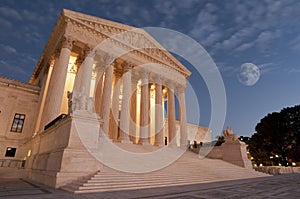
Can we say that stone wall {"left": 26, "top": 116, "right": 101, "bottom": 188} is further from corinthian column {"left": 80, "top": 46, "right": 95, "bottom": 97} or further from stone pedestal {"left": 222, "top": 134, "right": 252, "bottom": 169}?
stone pedestal {"left": 222, "top": 134, "right": 252, "bottom": 169}

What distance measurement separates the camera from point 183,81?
3456 centimetres

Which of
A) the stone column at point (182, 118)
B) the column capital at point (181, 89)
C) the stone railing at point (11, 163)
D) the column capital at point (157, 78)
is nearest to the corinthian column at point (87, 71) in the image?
the stone railing at point (11, 163)

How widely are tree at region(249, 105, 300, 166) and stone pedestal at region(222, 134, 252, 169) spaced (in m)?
22.6

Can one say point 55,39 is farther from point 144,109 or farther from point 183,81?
point 183,81

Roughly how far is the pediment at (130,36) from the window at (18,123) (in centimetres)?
1540

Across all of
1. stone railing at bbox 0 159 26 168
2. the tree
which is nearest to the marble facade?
stone railing at bbox 0 159 26 168

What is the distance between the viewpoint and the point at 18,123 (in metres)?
25.1

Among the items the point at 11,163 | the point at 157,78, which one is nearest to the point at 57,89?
the point at 11,163

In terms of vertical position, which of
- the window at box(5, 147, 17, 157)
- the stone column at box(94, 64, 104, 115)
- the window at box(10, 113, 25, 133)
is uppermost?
the stone column at box(94, 64, 104, 115)

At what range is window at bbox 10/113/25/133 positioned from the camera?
24723 mm

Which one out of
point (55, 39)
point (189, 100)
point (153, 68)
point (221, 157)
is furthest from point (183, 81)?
point (55, 39)

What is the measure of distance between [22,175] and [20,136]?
10325 millimetres

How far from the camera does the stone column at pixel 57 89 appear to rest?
60.2ft

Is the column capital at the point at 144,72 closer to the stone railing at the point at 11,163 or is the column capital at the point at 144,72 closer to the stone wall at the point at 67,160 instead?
the stone wall at the point at 67,160
